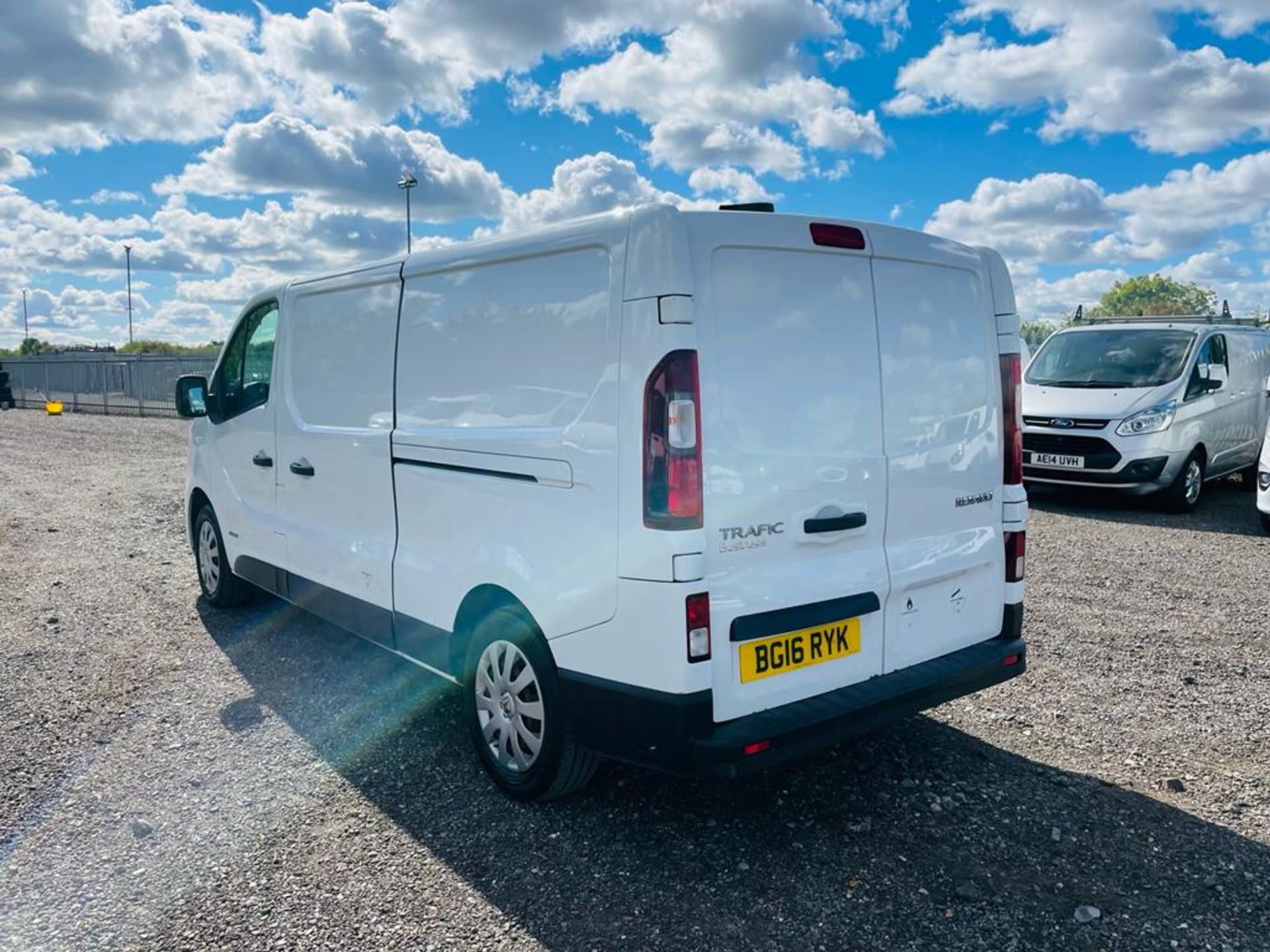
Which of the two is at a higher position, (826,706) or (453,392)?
(453,392)

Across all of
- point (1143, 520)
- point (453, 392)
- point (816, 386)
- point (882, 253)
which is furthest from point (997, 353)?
point (1143, 520)

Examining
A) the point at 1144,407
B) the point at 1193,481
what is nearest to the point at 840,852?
the point at 1144,407

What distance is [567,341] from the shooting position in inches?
127

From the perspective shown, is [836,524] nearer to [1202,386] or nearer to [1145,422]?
[1145,422]

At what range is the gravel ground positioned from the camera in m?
2.87

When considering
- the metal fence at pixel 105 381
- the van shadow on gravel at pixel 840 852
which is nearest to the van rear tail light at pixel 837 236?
the van shadow on gravel at pixel 840 852

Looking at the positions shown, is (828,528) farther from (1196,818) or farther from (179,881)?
(179,881)

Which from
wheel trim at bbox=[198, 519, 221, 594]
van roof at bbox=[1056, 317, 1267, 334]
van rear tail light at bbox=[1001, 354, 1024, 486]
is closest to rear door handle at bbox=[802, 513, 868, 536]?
van rear tail light at bbox=[1001, 354, 1024, 486]

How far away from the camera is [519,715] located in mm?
3539

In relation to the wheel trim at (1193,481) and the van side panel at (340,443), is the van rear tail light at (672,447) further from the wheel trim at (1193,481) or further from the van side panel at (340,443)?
the wheel trim at (1193,481)

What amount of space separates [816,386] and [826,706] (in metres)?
1.08

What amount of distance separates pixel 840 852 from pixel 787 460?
135 cm

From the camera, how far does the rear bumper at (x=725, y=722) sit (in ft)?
9.64

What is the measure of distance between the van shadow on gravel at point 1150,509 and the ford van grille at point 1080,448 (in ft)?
1.11
